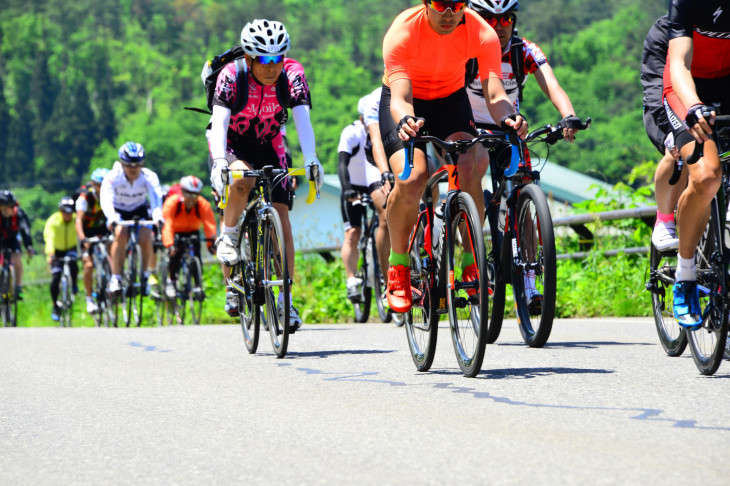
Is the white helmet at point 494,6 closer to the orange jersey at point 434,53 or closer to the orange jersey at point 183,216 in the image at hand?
the orange jersey at point 434,53

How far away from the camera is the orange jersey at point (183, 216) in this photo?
15523mm

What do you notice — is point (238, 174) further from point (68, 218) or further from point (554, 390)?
point (68, 218)

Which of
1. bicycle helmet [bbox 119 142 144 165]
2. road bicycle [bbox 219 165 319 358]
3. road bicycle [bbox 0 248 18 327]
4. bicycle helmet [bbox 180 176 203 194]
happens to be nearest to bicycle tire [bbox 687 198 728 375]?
road bicycle [bbox 219 165 319 358]

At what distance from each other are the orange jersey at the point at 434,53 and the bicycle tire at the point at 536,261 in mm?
724

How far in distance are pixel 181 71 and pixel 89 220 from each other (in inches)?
5387

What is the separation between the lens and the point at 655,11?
397ft

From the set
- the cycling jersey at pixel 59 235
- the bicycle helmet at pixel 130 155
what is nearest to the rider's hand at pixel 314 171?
the bicycle helmet at pixel 130 155

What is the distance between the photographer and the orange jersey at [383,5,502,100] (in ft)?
20.8

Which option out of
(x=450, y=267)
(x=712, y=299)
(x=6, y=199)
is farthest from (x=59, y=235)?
(x=712, y=299)

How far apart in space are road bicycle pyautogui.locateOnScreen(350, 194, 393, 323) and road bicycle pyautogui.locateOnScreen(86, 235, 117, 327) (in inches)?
192

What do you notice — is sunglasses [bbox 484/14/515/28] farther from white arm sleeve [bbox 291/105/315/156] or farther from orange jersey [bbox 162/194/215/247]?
orange jersey [bbox 162/194/215/247]

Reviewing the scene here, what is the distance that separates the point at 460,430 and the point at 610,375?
66.0 inches

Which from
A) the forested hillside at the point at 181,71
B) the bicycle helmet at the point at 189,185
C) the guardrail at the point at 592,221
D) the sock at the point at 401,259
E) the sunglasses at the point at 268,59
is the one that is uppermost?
the forested hillside at the point at 181,71

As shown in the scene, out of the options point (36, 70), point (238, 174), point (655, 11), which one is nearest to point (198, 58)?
point (36, 70)
